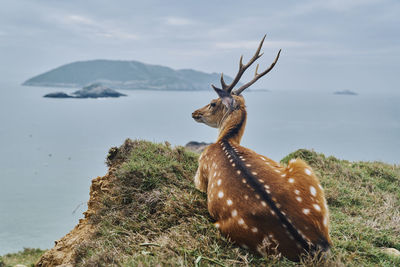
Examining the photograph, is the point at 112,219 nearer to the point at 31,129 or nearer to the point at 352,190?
the point at 352,190

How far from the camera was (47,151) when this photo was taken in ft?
203

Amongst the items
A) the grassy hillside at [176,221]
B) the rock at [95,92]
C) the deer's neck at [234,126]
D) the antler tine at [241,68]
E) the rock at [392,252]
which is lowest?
the rock at [392,252]

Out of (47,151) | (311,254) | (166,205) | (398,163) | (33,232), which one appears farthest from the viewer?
(47,151)

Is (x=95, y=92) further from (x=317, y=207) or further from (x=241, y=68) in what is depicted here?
(x=317, y=207)

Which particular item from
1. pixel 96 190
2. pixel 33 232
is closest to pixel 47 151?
pixel 33 232

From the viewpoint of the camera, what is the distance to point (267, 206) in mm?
3781

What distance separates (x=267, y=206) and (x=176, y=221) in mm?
1588

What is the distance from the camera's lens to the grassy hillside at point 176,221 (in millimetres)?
3947

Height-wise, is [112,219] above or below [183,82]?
below

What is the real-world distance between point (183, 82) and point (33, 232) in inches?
6327

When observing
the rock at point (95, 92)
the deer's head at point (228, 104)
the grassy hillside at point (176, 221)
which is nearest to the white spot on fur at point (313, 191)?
the grassy hillside at point (176, 221)

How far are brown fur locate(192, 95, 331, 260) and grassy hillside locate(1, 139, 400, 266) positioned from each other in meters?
0.17

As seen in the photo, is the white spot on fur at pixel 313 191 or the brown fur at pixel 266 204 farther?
the white spot on fur at pixel 313 191

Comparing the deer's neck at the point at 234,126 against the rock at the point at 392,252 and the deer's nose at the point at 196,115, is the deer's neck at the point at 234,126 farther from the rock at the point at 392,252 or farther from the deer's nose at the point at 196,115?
the rock at the point at 392,252
